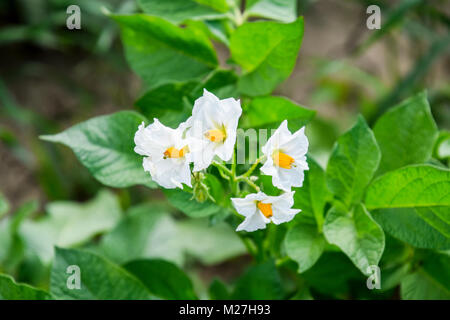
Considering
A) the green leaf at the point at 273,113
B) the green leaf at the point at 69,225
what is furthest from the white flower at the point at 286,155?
the green leaf at the point at 69,225

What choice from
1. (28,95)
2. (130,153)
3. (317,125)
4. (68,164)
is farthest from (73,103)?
(130,153)

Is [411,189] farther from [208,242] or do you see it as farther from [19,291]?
[208,242]

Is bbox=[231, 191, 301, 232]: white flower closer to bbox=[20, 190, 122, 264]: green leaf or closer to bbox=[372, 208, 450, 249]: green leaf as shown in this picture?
bbox=[372, 208, 450, 249]: green leaf

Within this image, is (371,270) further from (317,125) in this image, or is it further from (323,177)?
(317,125)

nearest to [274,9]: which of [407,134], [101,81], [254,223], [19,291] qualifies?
[407,134]

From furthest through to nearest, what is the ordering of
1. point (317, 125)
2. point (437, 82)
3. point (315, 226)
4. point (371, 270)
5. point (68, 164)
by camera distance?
point (437, 82)
point (68, 164)
point (317, 125)
point (315, 226)
point (371, 270)

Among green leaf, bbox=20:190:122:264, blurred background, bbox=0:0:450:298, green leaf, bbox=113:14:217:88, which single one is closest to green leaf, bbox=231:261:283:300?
green leaf, bbox=113:14:217:88
